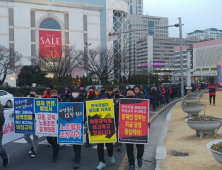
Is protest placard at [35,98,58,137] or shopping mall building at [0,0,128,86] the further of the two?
shopping mall building at [0,0,128,86]

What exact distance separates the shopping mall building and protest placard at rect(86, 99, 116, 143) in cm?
5582

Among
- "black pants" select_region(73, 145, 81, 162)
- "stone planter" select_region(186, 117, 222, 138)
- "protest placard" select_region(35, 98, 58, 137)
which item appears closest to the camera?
"black pants" select_region(73, 145, 81, 162)

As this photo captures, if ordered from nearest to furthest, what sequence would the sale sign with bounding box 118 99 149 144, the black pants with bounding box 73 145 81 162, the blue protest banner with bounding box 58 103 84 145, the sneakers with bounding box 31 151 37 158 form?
the sale sign with bounding box 118 99 149 144
the black pants with bounding box 73 145 81 162
the blue protest banner with bounding box 58 103 84 145
the sneakers with bounding box 31 151 37 158

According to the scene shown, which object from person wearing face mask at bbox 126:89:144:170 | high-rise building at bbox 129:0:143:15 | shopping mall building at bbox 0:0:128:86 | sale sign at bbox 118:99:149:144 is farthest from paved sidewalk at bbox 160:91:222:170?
high-rise building at bbox 129:0:143:15

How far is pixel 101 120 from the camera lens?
21.1 feet

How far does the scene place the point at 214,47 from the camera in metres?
108

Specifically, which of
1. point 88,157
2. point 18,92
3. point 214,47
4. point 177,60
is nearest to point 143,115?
point 88,157

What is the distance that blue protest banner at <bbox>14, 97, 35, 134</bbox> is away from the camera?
7.37m

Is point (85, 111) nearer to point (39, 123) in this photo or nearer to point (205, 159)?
point (39, 123)

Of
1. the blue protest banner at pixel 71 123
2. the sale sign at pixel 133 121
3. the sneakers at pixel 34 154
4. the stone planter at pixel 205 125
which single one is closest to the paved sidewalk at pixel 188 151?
the stone planter at pixel 205 125

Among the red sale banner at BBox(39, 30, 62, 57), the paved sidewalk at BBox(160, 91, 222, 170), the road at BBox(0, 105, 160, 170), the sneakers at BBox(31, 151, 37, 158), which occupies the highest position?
the red sale banner at BBox(39, 30, 62, 57)

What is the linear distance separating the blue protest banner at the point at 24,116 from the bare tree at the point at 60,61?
3671cm

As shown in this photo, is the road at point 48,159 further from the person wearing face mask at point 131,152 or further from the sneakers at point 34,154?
the person wearing face mask at point 131,152

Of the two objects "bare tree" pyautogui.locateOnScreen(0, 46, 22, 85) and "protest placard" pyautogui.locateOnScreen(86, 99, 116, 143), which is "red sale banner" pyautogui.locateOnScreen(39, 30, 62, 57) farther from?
"protest placard" pyautogui.locateOnScreen(86, 99, 116, 143)
